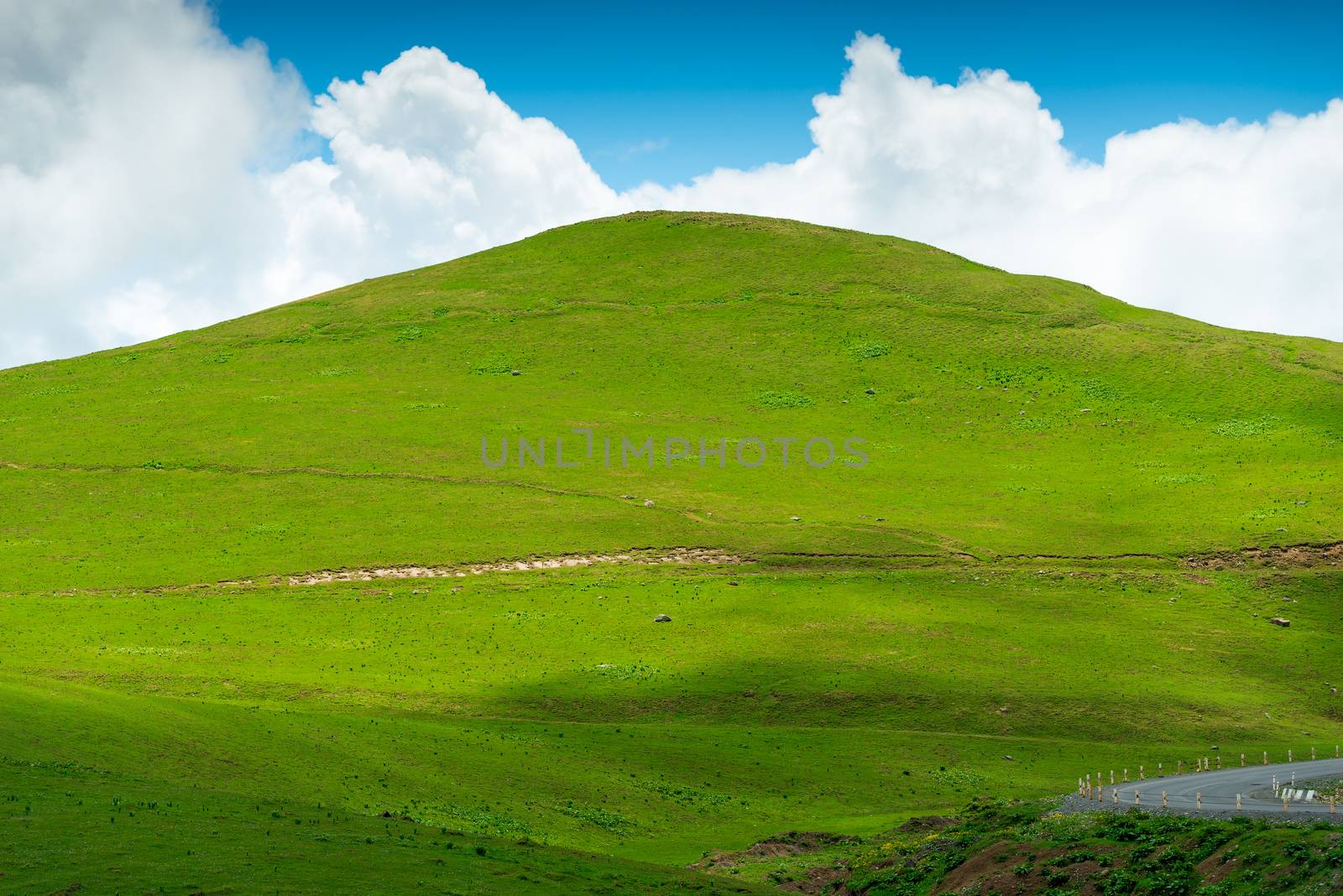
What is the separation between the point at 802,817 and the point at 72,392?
8987 cm

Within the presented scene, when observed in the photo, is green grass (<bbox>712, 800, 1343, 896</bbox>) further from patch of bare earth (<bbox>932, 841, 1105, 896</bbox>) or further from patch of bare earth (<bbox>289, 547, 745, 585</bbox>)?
patch of bare earth (<bbox>289, 547, 745, 585</bbox>)

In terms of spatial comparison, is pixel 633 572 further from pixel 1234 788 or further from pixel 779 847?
pixel 1234 788

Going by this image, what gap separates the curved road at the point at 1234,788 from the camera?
113 feet

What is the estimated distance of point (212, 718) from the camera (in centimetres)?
4178

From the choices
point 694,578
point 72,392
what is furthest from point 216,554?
point 72,392

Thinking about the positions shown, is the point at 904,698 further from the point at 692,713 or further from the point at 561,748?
the point at 561,748

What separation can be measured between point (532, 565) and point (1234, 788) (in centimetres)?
4348

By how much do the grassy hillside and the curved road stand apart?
164 inches

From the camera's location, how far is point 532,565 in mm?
71188

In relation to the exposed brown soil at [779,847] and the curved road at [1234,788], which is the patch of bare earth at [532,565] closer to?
the curved road at [1234,788]

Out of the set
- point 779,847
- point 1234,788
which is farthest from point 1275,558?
point 779,847

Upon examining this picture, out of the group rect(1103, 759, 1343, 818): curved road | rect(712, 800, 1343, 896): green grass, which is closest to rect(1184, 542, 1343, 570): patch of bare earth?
rect(1103, 759, 1343, 818): curved road

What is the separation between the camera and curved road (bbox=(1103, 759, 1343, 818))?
3434cm

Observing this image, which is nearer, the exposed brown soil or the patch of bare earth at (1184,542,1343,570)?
the exposed brown soil
